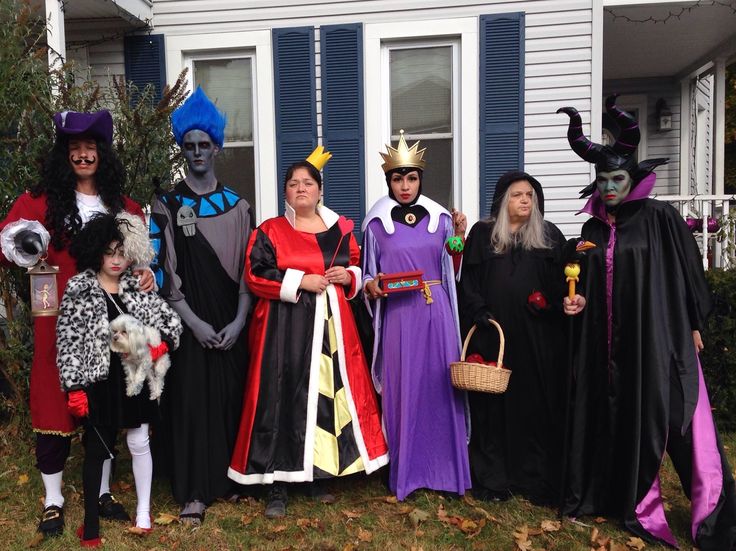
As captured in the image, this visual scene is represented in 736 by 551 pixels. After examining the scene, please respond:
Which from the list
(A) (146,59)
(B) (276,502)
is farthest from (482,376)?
(A) (146,59)

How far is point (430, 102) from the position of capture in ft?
21.6

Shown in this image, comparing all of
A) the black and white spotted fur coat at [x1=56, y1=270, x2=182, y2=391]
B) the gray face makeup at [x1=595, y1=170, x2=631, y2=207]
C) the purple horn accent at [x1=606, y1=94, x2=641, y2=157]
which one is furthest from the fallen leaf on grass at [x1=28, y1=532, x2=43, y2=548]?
the purple horn accent at [x1=606, y1=94, x2=641, y2=157]

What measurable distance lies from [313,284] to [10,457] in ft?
9.54

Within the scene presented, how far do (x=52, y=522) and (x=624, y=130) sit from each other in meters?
3.66

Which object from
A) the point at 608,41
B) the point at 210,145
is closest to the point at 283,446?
the point at 210,145

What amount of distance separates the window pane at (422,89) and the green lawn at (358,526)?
413cm

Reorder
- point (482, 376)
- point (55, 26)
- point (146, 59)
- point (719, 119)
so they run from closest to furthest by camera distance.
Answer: point (482, 376) → point (55, 26) → point (146, 59) → point (719, 119)

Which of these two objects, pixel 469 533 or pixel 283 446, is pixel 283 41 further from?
pixel 469 533

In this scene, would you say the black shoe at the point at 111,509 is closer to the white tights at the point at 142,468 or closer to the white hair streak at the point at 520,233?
the white tights at the point at 142,468

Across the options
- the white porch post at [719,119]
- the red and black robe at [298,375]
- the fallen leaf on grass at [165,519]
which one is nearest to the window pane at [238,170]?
the red and black robe at [298,375]

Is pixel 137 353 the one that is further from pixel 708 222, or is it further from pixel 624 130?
pixel 708 222

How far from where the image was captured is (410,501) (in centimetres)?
357

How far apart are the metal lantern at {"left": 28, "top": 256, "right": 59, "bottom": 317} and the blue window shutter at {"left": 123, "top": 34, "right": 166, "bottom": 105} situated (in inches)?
161

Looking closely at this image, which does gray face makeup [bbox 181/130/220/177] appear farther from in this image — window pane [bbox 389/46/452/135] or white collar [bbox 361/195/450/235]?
window pane [bbox 389/46/452/135]
